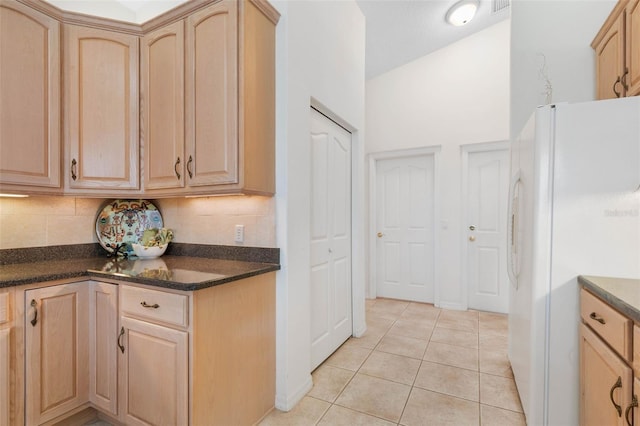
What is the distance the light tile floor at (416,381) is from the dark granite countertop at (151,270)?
91cm

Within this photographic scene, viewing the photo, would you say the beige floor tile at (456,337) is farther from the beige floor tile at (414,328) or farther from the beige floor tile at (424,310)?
the beige floor tile at (424,310)

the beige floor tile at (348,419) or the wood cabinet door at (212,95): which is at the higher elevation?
the wood cabinet door at (212,95)

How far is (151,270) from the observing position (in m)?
1.67

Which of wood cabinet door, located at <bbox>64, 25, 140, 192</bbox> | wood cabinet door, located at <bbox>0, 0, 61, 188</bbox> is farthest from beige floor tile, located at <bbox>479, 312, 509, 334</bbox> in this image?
wood cabinet door, located at <bbox>0, 0, 61, 188</bbox>

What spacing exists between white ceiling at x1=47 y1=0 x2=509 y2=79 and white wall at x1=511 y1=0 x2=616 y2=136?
0.93m

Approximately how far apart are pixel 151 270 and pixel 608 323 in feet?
6.76

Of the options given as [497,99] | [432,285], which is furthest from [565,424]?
[497,99]

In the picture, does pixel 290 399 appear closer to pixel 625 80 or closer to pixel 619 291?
pixel 619 291

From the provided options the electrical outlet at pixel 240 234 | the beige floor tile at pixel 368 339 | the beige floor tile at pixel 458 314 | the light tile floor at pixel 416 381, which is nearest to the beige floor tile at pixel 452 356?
the light tile floor at pixel 416 381

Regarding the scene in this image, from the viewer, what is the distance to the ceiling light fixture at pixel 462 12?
307 centimetres

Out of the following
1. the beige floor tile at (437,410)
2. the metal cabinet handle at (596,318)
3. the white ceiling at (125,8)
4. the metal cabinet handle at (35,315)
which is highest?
the white ceiling at (125,8)

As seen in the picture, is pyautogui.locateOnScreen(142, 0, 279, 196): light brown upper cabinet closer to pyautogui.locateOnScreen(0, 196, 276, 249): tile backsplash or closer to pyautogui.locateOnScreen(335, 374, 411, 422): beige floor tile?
pyautogui.locateOnScreen(0, 196, 276, 249): tile backsplash

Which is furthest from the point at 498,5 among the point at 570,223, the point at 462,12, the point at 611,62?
the point at 570,223

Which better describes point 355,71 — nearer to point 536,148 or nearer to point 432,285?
point 536,148
